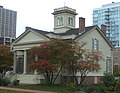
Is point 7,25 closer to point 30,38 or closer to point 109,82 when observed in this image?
point 30,38

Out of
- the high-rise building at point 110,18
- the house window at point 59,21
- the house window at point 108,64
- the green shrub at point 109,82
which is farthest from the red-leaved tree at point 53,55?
the high-rise building at point 110,18

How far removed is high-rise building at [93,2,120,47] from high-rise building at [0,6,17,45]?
160ft

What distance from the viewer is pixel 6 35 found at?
423 ft

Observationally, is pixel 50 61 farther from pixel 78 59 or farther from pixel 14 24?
pixel 14 24

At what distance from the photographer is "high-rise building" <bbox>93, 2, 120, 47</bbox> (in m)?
150

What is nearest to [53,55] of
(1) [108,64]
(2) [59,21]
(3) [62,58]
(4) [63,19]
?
(3) [62,58]

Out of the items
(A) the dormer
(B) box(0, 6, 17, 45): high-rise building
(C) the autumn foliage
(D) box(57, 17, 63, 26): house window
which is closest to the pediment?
(C) the autumn foliage

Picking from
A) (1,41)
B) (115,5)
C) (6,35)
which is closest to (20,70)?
(1,41)

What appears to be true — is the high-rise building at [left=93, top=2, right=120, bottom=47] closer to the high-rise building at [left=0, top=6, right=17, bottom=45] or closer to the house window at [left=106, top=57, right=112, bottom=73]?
the high-rise building at [left=0, top=6, right=17, bottom=45]

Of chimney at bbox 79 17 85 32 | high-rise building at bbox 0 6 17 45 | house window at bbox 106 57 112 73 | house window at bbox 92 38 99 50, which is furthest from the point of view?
high-rise building at bbox 0 6 17 45

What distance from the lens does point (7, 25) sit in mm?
122812

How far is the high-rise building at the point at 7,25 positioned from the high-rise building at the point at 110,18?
48.7m

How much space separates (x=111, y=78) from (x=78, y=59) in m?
5.47

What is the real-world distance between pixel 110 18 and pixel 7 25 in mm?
60661
